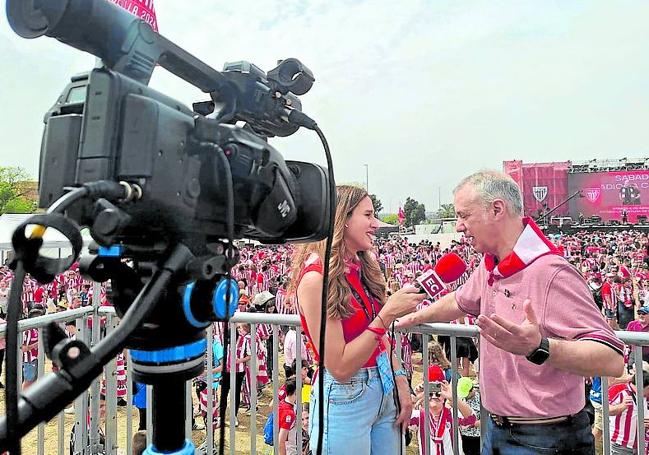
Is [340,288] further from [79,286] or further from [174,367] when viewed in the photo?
[79,286]

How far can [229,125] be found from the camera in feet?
3.43

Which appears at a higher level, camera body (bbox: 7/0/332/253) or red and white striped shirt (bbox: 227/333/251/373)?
camera body (bbox: 7/0/332/253)

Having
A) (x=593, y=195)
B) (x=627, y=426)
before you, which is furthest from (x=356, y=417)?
(x=593, y=195)

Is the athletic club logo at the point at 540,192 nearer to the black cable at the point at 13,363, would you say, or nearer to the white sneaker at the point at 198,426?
the white sneaker at the point at 198,426

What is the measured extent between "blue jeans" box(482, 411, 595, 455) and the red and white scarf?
0.60 m

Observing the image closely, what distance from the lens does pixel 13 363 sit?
66cm

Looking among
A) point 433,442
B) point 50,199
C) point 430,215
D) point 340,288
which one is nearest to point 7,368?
point 50,199

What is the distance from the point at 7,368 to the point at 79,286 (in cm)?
1357

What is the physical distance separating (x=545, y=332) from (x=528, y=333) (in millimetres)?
265

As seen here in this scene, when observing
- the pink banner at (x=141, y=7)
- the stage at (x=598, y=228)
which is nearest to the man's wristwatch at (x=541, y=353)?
the pink banner at (x=141, y=7)

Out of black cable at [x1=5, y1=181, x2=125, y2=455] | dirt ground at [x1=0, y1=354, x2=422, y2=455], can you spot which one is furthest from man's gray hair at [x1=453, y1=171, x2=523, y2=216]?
dirt ground at [x1=0, y1=354, x2=422, y2=455]

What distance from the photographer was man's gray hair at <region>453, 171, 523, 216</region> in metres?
2.16

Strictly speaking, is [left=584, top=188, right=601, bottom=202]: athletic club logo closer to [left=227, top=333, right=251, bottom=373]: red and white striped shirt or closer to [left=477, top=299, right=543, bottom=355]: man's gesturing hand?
[left=227, top=333, right=251, bottom=373]: red and white striped shirt

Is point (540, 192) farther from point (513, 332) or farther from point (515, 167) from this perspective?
point (513, 332)
